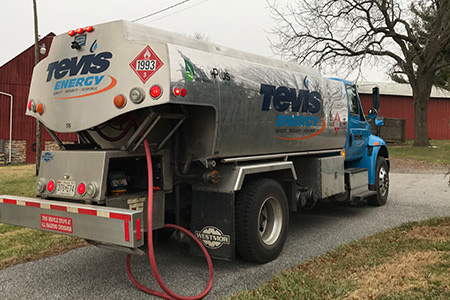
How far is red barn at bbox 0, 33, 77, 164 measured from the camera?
24.1 metres

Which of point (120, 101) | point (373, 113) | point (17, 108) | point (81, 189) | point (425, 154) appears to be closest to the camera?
point (120, 101)

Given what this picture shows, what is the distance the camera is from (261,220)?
5.33 meters

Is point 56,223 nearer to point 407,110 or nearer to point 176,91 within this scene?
point 176,91

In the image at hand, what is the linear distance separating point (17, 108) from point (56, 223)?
22926 millimetres

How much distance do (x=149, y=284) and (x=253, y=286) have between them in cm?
111

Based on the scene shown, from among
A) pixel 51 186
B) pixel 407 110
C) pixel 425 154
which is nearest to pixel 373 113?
pixel 51 186

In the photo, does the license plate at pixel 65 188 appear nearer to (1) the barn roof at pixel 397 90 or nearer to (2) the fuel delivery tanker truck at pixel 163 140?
(2) the fuel delivery tanker truck at pixel 163 140

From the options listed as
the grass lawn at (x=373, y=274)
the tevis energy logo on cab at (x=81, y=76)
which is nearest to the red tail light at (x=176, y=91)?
the tevis energy logo on cab at (x=81, y=76)

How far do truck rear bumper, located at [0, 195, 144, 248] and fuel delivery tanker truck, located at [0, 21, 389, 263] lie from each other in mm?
12

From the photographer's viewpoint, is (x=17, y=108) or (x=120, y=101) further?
(x=17, y=108)

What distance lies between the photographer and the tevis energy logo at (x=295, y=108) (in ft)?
17.3

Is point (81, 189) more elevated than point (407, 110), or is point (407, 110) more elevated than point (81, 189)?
point (407, 110)

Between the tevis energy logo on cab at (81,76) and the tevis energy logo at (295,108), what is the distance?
1848mm

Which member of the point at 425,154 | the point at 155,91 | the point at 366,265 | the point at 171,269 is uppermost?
the point at 155,91
